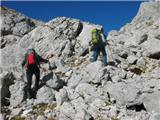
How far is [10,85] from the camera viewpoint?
22.5 m

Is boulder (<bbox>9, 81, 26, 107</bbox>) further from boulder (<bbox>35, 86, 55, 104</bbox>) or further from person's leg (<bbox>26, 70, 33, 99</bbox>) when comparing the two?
boulder (<bbox>35, 86, 55, 104</bbox>)

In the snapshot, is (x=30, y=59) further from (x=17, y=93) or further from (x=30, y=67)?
(x=17, y=93)

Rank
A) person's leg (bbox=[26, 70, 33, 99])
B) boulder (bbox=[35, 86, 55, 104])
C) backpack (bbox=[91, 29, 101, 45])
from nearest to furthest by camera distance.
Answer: boulder (bbox=[35, 86, 55, 104])
person's leg (bbox=[26, 70, 33, 99])
backpack (bbox=[91, 29, 101, 45])

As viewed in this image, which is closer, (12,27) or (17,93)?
(17,93)

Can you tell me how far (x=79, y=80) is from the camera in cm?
2358

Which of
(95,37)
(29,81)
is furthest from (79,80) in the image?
(95,37)

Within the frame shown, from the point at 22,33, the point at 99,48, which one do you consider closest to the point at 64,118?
the point at 99,48

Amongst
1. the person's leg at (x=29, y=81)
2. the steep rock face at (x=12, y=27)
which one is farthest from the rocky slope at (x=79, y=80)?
the person's leg at (x=29, y=81)

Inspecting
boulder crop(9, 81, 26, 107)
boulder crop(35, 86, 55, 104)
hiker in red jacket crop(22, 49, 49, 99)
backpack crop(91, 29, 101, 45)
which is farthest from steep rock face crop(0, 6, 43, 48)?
boulder crop(35, 86, 55, 104)

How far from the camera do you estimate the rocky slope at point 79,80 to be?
19.5 meters

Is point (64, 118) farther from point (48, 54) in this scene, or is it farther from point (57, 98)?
point (48, 54)

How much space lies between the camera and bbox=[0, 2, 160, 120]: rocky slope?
63.8ft

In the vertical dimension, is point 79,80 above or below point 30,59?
below

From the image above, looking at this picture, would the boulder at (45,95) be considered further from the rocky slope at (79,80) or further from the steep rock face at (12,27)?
the steep rock face at (12,27)
